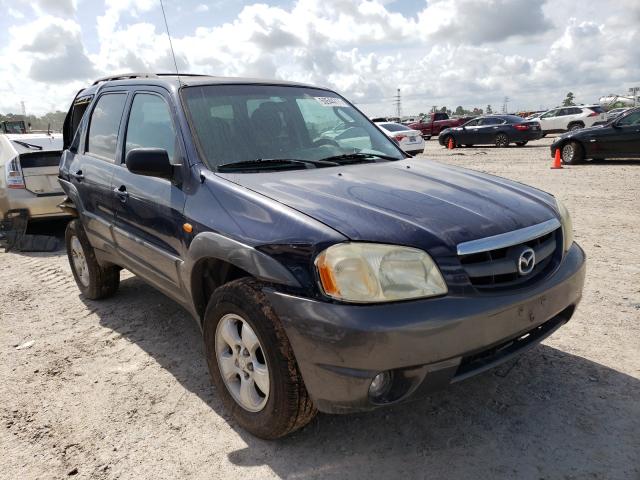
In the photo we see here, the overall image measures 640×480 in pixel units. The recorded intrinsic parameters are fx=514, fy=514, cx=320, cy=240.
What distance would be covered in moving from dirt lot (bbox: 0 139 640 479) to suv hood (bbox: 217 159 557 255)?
1000mm

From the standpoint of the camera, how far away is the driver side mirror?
2787mm

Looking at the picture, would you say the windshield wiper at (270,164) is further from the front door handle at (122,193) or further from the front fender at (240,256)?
the front door handle at (122,193)

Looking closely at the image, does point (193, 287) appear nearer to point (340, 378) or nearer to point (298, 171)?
point (298, 171)

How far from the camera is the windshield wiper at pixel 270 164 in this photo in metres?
2.85

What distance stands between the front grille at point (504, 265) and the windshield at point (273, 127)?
47.1 inches

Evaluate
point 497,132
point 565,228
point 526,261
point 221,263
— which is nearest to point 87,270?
point 221,263

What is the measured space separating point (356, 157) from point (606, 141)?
11751mm

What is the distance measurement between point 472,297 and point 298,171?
4.03 feet

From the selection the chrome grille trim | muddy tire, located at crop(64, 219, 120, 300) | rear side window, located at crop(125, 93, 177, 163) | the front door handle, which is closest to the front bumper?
the chrome grille trim

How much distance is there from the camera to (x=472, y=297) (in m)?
2.13

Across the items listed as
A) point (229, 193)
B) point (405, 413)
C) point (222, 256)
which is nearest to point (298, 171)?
point (229, 193)

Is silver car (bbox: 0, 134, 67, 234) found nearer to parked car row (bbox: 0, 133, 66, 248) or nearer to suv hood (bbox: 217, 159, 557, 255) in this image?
parked car row (bbox: 0, 133, 66, 248)

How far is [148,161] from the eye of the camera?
2.79m

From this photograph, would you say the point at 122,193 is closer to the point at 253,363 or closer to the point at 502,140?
the point at 253,363
